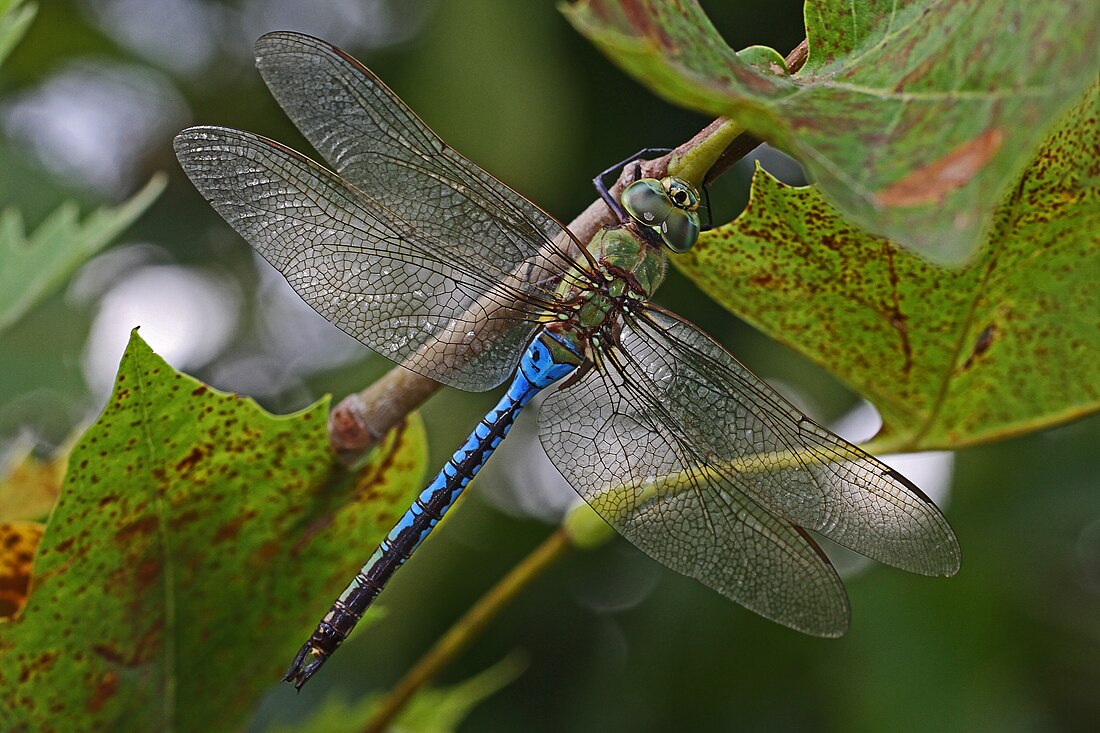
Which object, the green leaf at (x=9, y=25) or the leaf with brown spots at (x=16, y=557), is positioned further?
the green leaf at (x=9, y=25)

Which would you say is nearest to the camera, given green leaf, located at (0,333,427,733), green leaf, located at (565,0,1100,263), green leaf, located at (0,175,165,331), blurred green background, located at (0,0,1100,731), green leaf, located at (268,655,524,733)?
green leaf, located at (565,0,1100,263)

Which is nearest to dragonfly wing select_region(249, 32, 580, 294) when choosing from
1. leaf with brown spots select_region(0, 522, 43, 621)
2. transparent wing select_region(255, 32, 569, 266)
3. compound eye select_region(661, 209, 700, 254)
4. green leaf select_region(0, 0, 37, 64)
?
transparent wing select_region(255, 32, 569, 266)

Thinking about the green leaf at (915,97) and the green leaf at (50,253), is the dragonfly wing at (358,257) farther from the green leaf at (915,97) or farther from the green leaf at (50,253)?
the green leaf at (915,97)

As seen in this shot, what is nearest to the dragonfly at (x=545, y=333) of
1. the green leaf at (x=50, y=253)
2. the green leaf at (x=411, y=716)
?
the green leaf at (x=50, y=253)

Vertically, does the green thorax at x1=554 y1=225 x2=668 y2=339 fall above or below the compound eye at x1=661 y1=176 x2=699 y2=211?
below

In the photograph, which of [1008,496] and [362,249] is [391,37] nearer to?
[362,249]

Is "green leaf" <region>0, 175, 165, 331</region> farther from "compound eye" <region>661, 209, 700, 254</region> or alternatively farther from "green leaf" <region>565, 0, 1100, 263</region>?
"green leaf" <region>565, 0, 1100, 263</region>
